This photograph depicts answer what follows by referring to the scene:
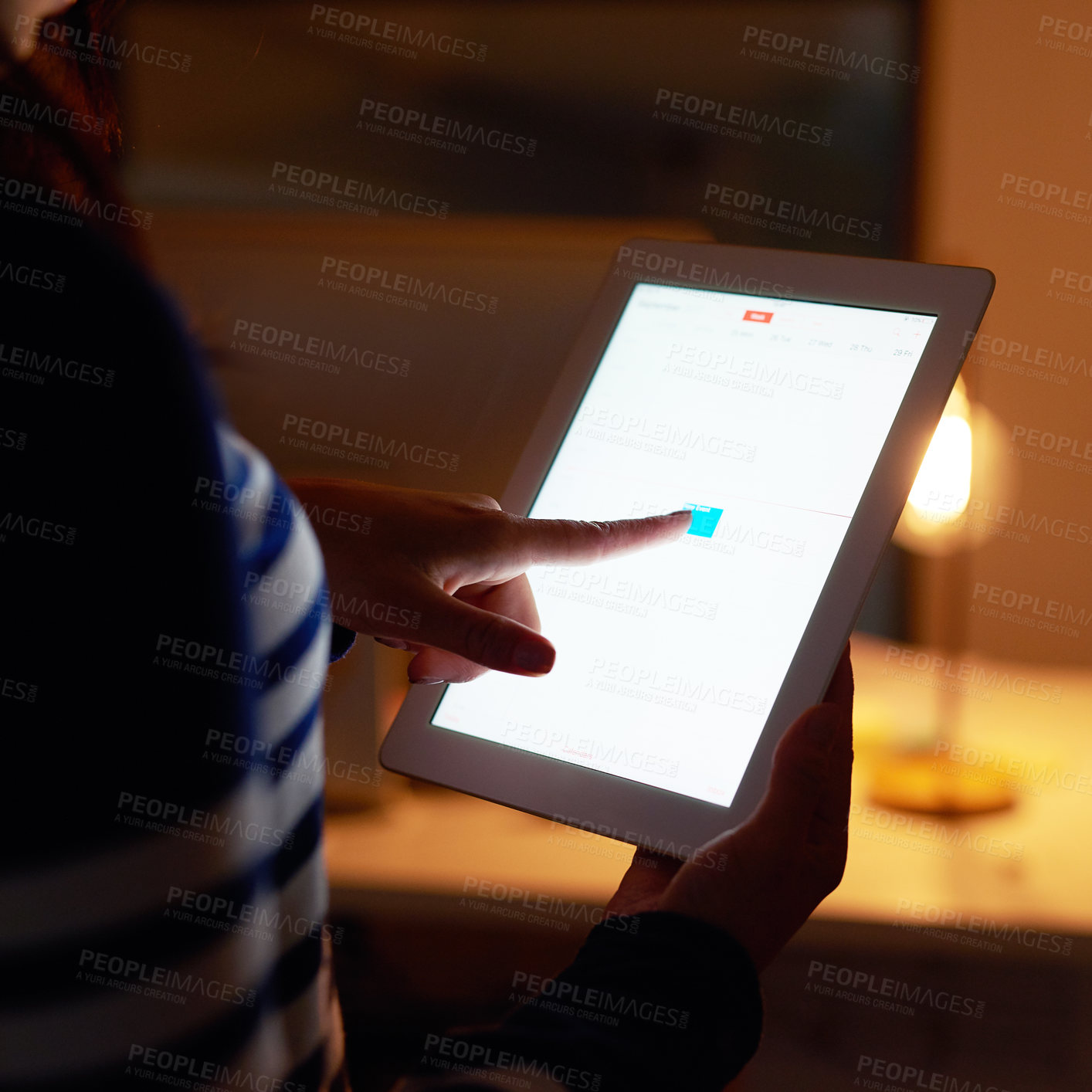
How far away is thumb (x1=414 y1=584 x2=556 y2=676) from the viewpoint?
26.1 inches

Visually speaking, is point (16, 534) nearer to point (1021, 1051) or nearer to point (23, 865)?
point (23, 865)

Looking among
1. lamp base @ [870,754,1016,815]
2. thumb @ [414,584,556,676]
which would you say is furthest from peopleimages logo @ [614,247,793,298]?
lamp base @ [870,754,1016,815]

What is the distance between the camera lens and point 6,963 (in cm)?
46

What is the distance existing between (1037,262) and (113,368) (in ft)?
7.11

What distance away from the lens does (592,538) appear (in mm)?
709

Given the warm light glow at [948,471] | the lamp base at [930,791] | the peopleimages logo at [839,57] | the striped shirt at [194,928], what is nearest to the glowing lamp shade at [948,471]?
the warm light glow at [948,471]

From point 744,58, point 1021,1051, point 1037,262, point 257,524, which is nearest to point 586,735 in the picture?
point 257,524

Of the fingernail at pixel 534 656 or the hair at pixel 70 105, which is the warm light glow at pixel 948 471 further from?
the hair at pixel 70 105

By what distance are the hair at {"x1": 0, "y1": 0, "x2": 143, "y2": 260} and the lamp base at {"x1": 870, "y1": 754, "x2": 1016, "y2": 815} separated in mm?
1377

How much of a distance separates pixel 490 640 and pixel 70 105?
454 millimetres

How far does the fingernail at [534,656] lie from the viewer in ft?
2.17

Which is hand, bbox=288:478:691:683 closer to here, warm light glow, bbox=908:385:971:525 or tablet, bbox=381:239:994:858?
tablet, bbox=381:239:994:858

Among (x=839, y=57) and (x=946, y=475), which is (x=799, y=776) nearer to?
(x=946, y=475)

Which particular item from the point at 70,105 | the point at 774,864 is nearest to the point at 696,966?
the point at 774,864
